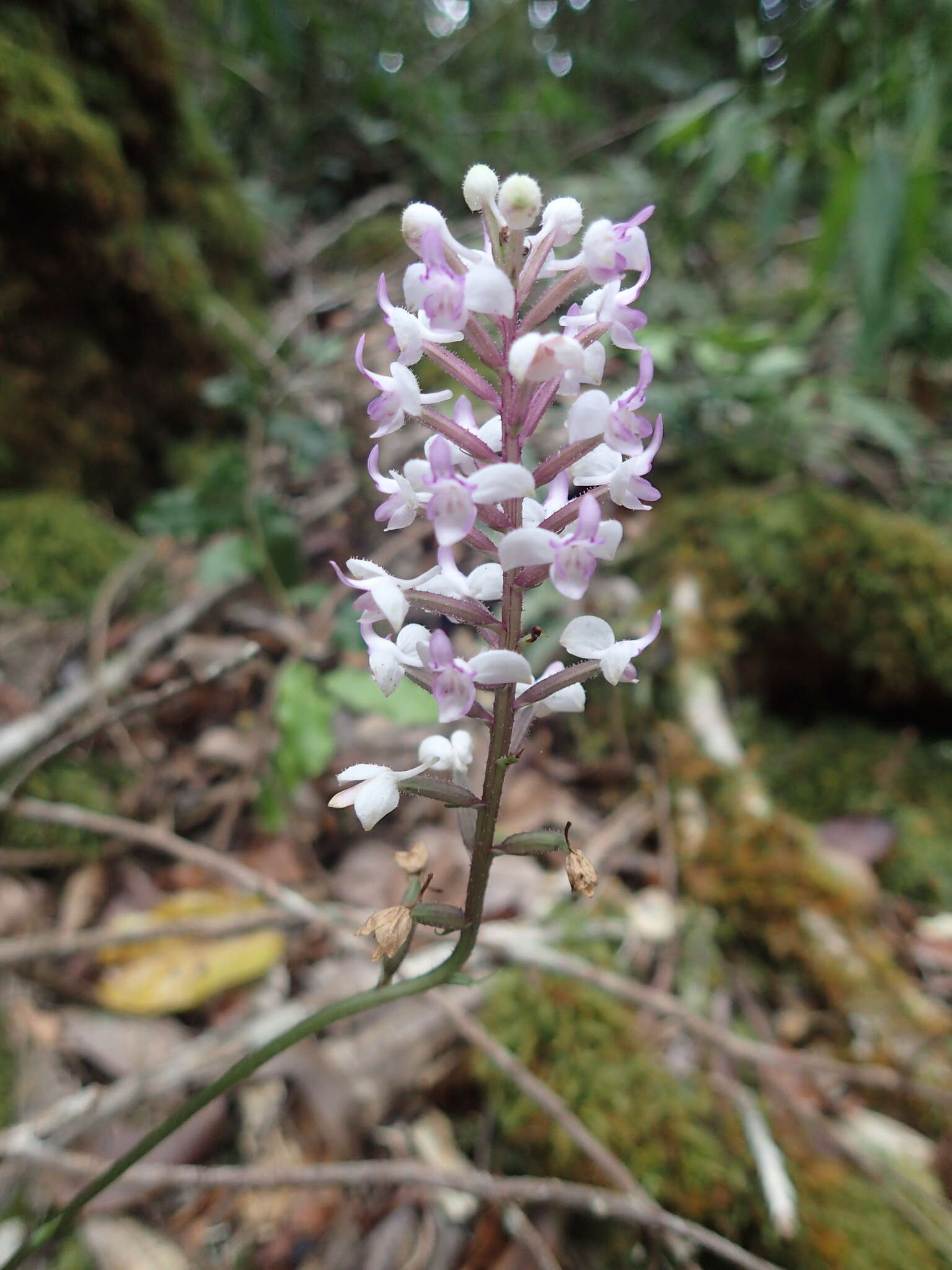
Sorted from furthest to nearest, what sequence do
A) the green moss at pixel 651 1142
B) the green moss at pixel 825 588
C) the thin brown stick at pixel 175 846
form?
the green moss at pixel 825 588
the thin brown stick at pixel 175 846
the green moss at pixel 651 1142

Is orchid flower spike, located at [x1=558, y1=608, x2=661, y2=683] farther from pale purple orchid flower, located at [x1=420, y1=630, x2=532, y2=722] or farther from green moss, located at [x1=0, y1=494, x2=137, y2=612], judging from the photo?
green moss, located at [x1=0, y1=494, x2=137, y2=612]

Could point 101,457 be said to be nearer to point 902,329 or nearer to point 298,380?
point 298,380

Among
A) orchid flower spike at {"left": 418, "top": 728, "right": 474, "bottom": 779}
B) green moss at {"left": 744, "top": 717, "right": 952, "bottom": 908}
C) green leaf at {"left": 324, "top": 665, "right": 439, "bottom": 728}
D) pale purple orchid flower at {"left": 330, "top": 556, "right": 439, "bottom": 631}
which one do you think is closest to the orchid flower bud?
pale purple orchid flower at {"left": 330, "top": 556, "right": 439, "bottom": 631}

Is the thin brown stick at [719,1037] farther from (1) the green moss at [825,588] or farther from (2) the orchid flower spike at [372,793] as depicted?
(1) the green moss at [825,588]

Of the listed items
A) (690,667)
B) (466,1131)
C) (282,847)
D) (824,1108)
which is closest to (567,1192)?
(466,1131)

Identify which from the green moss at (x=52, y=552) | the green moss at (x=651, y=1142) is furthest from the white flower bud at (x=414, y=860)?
the green moss at (x=52, y=552)

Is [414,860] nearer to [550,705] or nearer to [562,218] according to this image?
[550,705]
